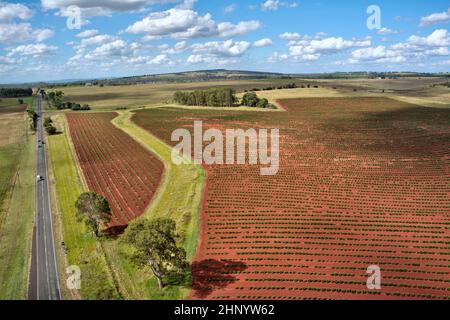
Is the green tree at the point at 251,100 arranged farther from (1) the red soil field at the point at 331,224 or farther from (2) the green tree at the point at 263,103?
(1) the red soil field at the point at 331,224

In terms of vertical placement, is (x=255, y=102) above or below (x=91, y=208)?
above

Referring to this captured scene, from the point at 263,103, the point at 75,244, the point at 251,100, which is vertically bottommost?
the point at 75,244

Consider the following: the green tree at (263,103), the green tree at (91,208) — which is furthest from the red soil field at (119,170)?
the green tree at (263,103)

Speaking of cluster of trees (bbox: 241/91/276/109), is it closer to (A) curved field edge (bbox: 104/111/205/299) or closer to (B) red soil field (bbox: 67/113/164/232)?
(B) red soil field (bbox: 67/113/164/232)

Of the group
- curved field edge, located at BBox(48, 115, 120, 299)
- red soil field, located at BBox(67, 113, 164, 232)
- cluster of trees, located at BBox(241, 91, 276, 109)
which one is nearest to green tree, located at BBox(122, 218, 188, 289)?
curved field edge, located at BBox(48, 115, 120, 299)

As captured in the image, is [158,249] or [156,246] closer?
[156,246]

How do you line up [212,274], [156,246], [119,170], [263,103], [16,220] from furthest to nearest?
[263,103] → [119,170] → [16,220] → [212,274] → [156,246]

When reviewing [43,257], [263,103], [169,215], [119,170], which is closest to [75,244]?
[43,257]

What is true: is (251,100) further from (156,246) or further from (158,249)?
(156,246)

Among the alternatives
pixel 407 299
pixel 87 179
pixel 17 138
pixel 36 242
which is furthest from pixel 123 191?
pixel 17 138
